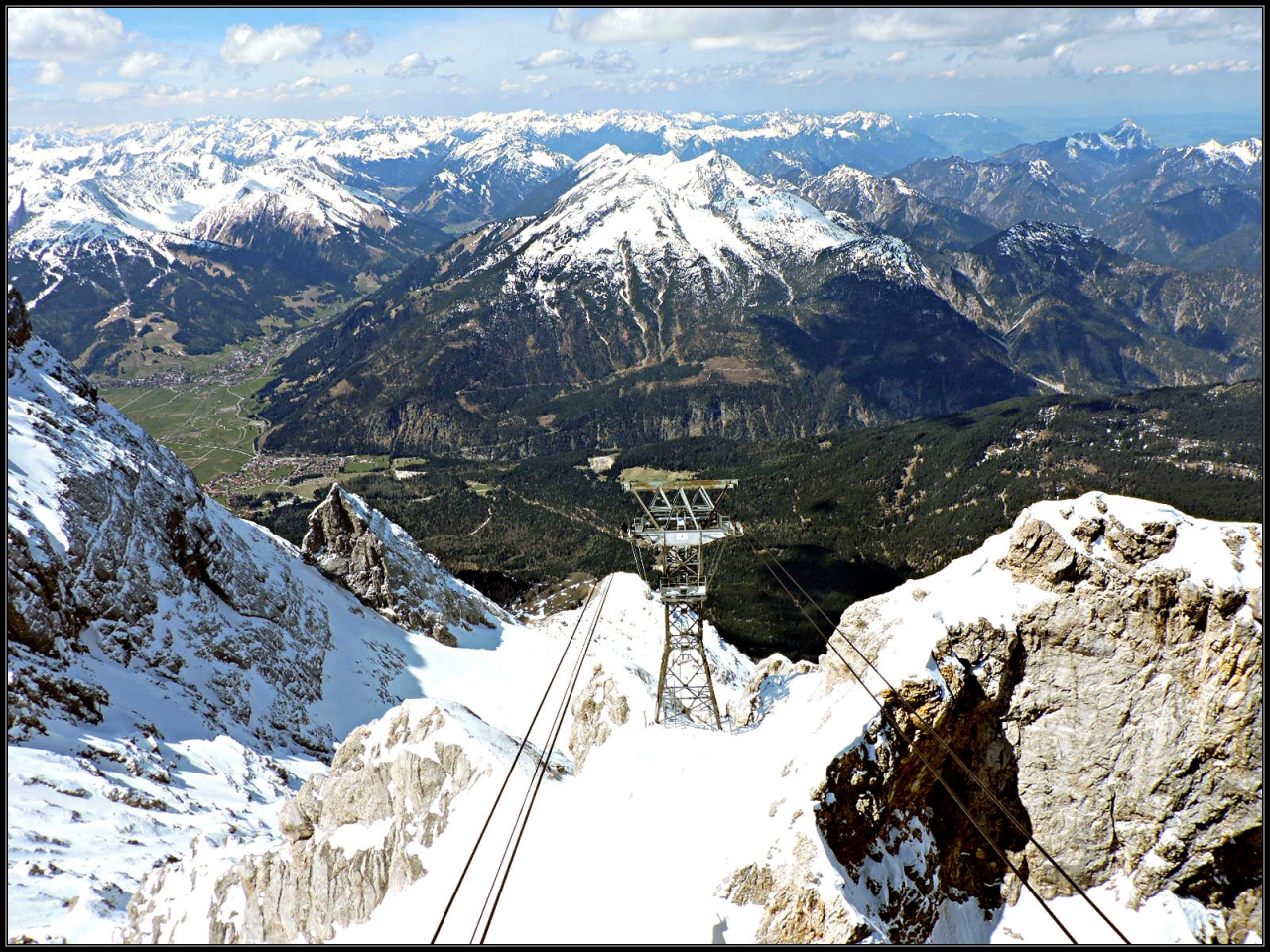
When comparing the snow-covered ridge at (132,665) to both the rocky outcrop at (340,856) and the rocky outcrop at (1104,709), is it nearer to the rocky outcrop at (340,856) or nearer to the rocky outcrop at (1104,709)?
the rocky outcrop at (340,856)

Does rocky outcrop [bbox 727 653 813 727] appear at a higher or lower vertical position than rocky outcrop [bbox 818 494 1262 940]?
lower

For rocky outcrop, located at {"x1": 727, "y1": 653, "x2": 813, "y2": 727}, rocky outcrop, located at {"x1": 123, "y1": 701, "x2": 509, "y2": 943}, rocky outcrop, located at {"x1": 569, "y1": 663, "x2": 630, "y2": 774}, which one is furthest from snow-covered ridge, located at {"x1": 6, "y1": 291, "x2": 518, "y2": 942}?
rocky outcrop, located at {"x1": 727, "y1": 653, "x2": 813, "y2": 727}

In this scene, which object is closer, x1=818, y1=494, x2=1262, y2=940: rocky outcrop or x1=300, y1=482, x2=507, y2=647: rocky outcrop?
x1=818, y1=494, x2=1262, y2=940: rocky outcrop

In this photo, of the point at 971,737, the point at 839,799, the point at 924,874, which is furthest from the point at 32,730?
the point at 971,737

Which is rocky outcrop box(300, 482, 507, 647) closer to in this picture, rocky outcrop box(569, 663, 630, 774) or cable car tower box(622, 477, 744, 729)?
rocky outcrop box(569, 663, 630, 774)

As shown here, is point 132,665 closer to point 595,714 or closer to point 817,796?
point 595,714

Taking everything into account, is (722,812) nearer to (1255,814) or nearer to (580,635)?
(1255,814)

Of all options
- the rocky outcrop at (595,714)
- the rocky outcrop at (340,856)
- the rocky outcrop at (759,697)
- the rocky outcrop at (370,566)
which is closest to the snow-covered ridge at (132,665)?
the rocky outcrop at (340,856)
